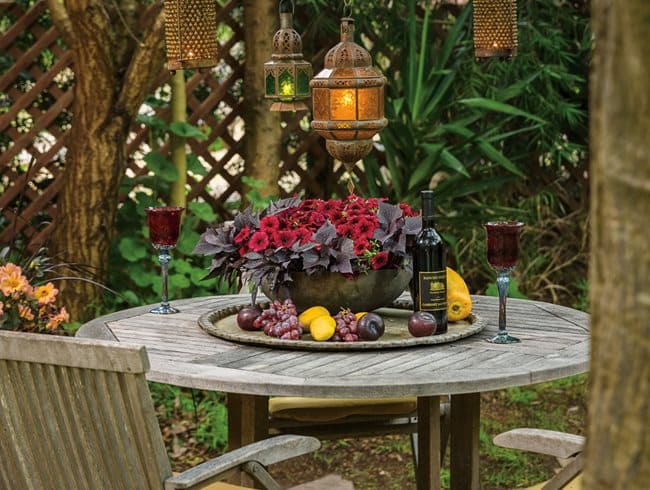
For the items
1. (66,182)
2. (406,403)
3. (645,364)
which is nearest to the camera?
(645,364)

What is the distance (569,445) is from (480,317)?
63 cm

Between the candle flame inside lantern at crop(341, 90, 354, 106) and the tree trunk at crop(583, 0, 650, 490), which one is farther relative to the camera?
the candle flame inside lantern at crop(341, 90, 354, 106)

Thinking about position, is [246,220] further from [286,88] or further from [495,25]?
[495,25]

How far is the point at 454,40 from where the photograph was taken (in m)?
5.01

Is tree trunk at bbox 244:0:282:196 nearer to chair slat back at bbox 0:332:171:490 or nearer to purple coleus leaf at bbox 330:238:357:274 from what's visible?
purple coleus leaf at bbox 330:238:357:274

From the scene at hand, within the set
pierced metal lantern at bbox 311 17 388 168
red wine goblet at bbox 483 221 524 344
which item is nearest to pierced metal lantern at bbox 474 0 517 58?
pierced metal lantern at bbox 311 17 388 168

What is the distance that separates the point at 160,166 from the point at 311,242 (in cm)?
227

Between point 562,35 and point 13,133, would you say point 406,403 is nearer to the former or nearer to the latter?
point 13,133

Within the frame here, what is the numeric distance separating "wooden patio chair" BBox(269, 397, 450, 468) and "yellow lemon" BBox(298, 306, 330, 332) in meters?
0.53

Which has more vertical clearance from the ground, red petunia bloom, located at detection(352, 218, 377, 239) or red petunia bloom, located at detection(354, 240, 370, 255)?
red petunia bloom, located at detection(352, 218, 377, 239)

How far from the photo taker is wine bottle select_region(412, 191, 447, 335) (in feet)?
7.98

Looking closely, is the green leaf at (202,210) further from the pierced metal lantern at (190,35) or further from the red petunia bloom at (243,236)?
the red petunia bloom at (243,236)

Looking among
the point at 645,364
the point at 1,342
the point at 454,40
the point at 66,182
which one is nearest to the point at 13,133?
the point at 66,182

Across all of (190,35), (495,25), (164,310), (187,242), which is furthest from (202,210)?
(495,25)
